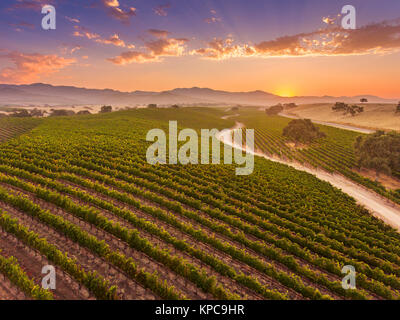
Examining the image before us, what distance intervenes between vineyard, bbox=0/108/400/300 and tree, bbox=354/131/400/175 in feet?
41.0

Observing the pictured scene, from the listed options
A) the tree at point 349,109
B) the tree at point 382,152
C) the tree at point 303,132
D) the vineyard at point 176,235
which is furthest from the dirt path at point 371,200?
the tree at point 349,109

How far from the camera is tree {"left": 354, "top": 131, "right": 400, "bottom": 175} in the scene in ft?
97.6

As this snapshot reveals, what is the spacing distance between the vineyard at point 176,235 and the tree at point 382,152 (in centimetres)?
1250

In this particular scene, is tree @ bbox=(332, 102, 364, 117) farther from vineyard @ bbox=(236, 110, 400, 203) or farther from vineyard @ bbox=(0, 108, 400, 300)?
vineyard @ bbox=(0, 108, 400, 300)

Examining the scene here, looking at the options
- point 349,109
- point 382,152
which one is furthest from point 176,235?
point 349,109

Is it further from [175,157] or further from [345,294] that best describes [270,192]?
[175,157]

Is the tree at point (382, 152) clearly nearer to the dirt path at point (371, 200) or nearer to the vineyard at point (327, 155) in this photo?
the vineyard at point (327, 155)

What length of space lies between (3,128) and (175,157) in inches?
2446

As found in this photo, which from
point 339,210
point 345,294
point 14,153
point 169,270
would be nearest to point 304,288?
point 345,294

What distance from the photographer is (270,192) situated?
74.2ft

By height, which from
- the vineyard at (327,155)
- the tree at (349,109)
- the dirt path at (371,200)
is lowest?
the dirt path at (371,200)

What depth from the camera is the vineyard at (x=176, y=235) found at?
9828 mm

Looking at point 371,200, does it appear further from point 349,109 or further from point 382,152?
point 349,109

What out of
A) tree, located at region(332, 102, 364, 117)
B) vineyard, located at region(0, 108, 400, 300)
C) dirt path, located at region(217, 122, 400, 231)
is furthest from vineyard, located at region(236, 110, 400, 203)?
tree, located at region(332, 102, 364, 117)
